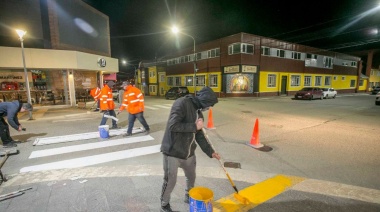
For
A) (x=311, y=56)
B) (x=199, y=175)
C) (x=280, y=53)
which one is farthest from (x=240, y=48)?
(x=199, y=175)

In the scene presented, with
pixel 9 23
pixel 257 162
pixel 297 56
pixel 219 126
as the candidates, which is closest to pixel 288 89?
pixel 297 56

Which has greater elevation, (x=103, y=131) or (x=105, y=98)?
(x=105, y=98)

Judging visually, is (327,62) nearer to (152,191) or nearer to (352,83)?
(352,83)

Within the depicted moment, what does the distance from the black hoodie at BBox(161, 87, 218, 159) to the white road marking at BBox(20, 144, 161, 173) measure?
118 inches

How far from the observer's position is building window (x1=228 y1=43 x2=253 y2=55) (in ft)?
82.8

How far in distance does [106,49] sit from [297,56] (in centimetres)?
2803

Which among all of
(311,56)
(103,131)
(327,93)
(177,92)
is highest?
(311,56)

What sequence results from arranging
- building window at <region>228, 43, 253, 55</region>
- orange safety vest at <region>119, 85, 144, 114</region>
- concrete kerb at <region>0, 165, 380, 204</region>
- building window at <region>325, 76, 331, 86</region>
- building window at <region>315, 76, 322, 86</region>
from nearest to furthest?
concrete kerb at <region>0, 165, 380, 204</region> → orange safety vest at <region>119, 85, 144, 114</region> → building window at <region>228, 43, 253, 55</region> → building window at <region>315, 76, 322, 86</region> → building window at <region>325, 76, 331, 86</region>

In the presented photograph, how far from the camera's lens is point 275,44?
28.0 meters

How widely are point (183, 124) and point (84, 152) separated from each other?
4.32m

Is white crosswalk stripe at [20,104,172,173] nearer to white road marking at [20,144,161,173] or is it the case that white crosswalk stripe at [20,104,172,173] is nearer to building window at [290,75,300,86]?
white road marking at [20,144,161,173]

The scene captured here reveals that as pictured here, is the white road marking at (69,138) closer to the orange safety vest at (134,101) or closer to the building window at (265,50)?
the orange safety vest at (134,101)

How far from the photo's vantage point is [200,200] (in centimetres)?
231

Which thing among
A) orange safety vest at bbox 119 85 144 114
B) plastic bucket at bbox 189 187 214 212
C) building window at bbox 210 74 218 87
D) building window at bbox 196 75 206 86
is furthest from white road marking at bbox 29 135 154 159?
building window at bbox 196 75 206 86
